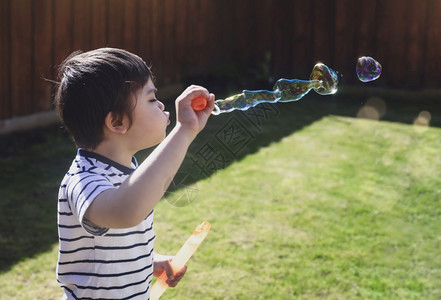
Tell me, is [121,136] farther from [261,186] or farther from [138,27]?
[138,27]

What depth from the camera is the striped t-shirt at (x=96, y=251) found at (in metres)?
1.65

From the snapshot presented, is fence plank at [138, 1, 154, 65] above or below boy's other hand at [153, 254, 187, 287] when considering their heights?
below

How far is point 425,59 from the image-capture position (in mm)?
9281

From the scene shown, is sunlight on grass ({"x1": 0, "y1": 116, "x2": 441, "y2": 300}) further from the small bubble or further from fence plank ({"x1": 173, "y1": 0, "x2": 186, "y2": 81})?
fence plank ({"x1": 173, "y1": 0, "x2": 186, "y2": 81})

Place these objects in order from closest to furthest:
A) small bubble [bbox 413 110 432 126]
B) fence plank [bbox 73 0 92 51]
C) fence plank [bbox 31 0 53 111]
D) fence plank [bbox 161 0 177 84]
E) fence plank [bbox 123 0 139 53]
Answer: fence plank [bbox 31 0 53 111]
fence plank [bbox 73 0 92 51]
small bubble [bbox 413 110 432 126]
fence plank [bbox 123 0 139 53]
fence plank [bbox 161 0 177 84]

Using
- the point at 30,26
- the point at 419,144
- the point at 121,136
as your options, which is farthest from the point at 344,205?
the point at 30,26

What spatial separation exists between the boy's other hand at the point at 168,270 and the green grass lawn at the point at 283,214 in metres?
0.46

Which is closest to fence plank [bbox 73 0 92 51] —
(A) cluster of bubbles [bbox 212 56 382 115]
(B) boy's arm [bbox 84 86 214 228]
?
(A) cluster of bubbles [bbox 212 56 382 115]

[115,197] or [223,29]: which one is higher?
[115,197]

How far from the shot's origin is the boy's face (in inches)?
67.7

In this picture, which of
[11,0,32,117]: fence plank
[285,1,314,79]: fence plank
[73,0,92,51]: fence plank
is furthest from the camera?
[285,1,314,79]: fence plank

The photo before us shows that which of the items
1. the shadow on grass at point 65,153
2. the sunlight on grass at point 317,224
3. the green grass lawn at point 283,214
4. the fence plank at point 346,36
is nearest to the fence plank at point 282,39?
the fence plank at point 346,36

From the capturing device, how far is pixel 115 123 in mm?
1694

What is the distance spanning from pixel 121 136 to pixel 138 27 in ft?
22.1
